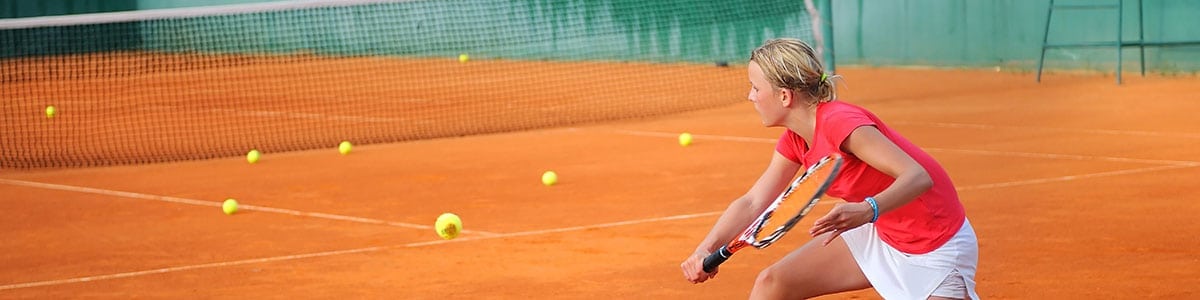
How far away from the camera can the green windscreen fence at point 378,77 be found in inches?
461

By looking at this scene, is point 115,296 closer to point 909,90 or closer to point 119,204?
point 119,204

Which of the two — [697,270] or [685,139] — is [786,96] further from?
[685,139]

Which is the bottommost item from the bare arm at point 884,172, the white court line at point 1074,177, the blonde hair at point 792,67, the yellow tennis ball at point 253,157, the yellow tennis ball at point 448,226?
the white court line at point 1074,177

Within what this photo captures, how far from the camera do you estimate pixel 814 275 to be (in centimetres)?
353

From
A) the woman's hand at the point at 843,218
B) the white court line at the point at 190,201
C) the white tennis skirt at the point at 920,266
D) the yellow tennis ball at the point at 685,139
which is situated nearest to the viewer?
the woman's hand at the point at 843,218

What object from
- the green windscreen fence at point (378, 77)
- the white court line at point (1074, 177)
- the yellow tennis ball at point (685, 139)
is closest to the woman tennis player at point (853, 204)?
the white court line at point (1074, 177)

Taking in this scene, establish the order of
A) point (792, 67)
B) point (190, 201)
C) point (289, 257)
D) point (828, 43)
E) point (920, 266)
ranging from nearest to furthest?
1. point (792, 67)
2. point (920, 266)
3. point (289, 257)
4. point (190, 201)
5. point (828, 43)

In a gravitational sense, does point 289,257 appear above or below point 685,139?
below

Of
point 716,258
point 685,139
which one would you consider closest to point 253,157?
point 685,139

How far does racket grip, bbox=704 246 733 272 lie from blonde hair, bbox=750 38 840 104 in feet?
1.18

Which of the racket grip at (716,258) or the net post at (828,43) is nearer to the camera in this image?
the racket grip at (716,258)

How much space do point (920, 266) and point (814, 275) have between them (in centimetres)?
26

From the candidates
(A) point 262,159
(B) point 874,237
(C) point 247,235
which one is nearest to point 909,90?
(A) point 262,159

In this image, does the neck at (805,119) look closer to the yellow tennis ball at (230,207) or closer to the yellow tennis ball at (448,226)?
the yellow tennis ball at (448,226)
